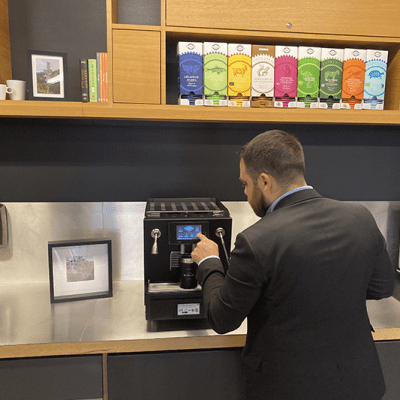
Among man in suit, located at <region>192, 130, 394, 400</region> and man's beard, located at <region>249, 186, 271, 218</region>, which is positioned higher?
man's beard, located at <region>249, 186, 271, 218</region>

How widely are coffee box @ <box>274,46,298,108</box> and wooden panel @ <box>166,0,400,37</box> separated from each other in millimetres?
88

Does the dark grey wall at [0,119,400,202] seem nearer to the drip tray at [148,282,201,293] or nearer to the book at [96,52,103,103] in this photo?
the book at [96,52,103,103]

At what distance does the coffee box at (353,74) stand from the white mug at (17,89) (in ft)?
4.71

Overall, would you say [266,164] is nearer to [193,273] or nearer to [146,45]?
[193,273]

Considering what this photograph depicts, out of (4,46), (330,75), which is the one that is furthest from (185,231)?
(4,46)

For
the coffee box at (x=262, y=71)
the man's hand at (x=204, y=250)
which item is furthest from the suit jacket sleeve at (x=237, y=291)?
the coffee box at (x=262, y=71)

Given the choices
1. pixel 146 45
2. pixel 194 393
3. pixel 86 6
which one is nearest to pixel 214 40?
pixel 146 45

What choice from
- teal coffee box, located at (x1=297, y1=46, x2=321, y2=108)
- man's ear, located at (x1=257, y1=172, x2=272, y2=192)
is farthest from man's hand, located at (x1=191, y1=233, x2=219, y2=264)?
teal coffee box, located at (x1=297, y1=46, x2=321, y2=108)

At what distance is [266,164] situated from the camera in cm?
116

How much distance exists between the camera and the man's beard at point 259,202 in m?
1.21

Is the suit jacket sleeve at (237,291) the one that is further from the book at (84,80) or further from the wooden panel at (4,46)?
the wooden panel at (4,46)

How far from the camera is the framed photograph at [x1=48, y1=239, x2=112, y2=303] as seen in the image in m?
1.74

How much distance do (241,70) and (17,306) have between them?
4.88 ft

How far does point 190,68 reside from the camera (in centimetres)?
159
